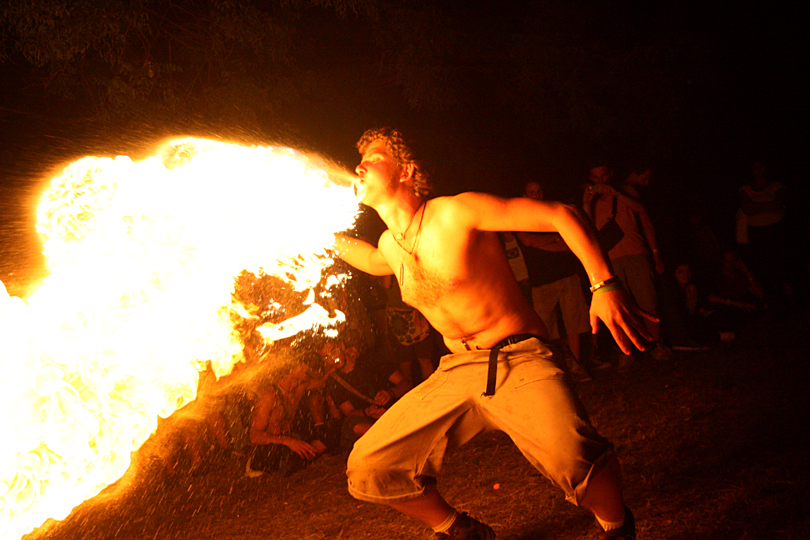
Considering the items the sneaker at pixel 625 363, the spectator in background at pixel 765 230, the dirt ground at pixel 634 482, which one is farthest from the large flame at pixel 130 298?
the spectator in background at pixel 765 230

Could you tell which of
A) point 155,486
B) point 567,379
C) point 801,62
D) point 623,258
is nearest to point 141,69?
point 155,486

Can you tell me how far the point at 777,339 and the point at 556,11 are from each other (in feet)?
18.6

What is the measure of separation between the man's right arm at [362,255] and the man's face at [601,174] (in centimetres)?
361

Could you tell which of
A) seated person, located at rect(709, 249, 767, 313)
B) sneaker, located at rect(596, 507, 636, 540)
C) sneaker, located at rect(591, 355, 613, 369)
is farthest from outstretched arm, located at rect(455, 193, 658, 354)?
seated person, located at rect(709, 249, 767, 313)

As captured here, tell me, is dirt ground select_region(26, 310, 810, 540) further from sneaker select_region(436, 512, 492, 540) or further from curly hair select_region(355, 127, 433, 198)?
curly hair select_region(355, 127, 433, 198)

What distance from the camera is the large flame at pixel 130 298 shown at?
10.2 feet

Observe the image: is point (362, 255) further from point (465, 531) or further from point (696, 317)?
point (696, 317)

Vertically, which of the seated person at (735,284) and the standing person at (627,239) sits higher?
the standing person at (627,239)

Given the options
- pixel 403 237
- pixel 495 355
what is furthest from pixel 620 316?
pixel 403 237

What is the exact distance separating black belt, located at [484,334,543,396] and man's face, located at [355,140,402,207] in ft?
3.57

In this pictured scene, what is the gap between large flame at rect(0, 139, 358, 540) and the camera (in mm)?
3102

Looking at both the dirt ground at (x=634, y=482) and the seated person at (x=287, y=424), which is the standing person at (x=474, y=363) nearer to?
the dirt ground at (x=634, y=482)

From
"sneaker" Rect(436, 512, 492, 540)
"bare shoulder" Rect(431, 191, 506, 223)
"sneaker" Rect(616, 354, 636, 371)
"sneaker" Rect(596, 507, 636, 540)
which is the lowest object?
"sneaker" Rect(616, 354, 636, 371)

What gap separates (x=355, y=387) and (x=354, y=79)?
5.23 m
